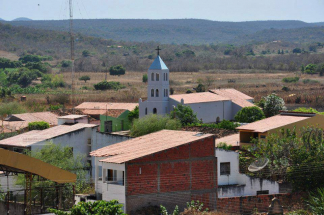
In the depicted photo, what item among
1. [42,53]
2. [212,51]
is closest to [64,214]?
[42,53]

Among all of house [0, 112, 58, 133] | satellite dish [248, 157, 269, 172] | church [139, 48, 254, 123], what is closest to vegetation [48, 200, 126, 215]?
satellite dish [248, 157, 269, 172]

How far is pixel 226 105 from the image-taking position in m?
58.0

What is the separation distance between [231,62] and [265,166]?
341 feet

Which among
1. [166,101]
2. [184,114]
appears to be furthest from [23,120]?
[166,101]

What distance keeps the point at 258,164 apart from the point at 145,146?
5655mm

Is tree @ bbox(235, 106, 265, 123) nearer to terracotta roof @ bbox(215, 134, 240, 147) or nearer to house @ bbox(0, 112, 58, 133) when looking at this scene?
terracotta roof @ bbox(215, 134, 240, 147)

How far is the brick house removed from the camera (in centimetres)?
2331

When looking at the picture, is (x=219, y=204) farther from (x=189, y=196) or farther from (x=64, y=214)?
(x=64, y=214)

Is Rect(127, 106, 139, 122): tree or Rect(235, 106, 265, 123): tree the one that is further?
Rect(127, 106, 139, 122): tree

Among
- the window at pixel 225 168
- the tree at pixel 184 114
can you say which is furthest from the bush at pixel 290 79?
the window at pixel 225 168

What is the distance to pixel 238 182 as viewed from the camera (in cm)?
2817

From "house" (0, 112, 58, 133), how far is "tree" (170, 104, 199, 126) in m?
8.99

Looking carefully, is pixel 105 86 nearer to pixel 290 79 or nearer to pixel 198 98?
pixel 290 79

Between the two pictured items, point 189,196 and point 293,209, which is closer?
point 189,196
